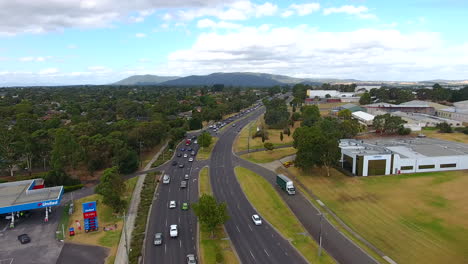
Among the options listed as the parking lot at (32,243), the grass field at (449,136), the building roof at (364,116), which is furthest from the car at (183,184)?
the building roof at (364,116)

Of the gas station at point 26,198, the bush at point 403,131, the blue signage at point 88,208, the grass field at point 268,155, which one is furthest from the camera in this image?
the bush at point 403,131

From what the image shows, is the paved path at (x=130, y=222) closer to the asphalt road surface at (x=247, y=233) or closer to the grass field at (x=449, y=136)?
the asphalt road surface at (x=247, y=233)

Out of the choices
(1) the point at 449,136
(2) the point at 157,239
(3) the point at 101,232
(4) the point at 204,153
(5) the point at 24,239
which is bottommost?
(3) the point at 101,232

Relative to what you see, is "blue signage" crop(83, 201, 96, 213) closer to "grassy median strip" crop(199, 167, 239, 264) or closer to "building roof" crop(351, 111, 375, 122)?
"grassy median strip" crop(199, 167, 239, 264)

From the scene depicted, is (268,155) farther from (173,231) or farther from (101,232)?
(101,232)

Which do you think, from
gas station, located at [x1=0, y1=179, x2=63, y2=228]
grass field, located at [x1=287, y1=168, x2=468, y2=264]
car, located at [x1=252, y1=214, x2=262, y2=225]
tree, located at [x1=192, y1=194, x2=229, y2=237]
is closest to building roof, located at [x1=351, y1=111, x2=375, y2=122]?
grass field, located at [x1=287, y1=168, x2=468, y2=264]

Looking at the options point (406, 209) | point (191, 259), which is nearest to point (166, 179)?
point (191, 259)
